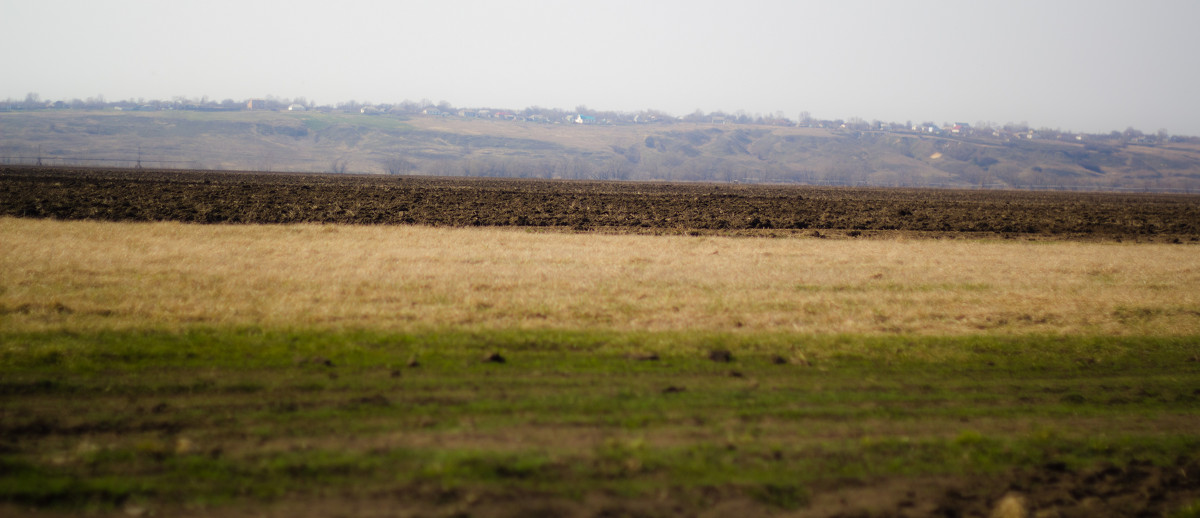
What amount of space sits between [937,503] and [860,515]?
0.77 meters

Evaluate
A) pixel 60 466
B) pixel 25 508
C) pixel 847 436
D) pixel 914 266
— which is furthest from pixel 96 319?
pixel 914 266

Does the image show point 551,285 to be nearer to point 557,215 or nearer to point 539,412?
point 539,412

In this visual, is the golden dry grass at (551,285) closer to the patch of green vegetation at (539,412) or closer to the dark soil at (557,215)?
the patch of green vegetation at (539,412)

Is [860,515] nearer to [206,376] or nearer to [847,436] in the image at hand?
[847,436]

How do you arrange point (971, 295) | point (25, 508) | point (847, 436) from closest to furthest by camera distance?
point (25, 508), point (847, 436), point (971, 295)

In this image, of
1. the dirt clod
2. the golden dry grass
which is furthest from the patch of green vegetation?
the golden dry grass

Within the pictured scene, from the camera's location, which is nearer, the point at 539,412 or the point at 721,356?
the point at 539,412

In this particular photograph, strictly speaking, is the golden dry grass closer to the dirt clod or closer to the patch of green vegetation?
the patch of green vegetation

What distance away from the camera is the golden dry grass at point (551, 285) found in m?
11.3

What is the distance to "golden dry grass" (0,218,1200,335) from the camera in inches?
Answer: 444

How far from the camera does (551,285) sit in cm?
1455

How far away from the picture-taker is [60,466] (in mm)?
5383

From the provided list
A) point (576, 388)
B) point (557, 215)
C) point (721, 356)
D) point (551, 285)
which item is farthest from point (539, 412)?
point (557, 215)

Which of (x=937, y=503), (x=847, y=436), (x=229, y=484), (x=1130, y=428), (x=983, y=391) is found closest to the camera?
(x=229, y=484)
